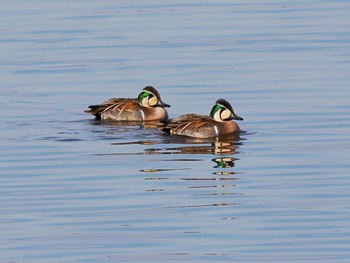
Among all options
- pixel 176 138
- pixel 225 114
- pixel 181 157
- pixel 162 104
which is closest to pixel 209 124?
pixel 225 114

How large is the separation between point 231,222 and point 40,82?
35.3ft

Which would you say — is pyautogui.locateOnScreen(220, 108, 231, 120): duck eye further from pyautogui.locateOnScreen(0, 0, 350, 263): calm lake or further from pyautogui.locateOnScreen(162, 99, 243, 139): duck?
pyautogui.locateOnScreen(0, 0, 350, 263): calm lake

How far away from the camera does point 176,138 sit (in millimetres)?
20719

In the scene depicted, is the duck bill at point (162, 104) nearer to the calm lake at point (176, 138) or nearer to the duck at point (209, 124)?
the calm lake at point (176, 138)

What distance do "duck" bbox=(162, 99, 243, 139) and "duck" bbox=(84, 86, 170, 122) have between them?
4.54 ft

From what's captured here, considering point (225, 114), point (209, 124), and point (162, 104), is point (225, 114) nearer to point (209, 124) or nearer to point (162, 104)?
point (209, 124)

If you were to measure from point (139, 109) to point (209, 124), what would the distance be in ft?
6.30

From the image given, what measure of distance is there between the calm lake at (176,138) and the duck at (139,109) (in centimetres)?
35

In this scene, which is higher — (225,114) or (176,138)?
(225,114)

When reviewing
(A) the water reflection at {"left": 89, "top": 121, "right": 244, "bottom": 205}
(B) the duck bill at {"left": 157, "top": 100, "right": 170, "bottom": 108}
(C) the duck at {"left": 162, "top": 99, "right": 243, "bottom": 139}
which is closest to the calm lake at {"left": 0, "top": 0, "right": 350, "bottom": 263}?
(A) the water reflection at {"left": 89, "top": 121, "right": 244, "bottom": 205}

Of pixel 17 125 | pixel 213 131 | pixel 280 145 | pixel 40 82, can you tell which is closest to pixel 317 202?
pixel 280 145

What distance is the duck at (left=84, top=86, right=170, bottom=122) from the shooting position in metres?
22.3

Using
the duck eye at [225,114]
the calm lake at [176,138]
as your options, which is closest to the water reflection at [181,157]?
the calm lake at [176,138]

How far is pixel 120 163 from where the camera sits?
18.3 m
